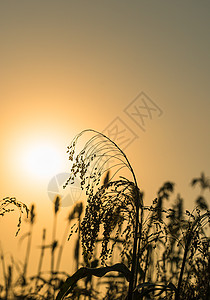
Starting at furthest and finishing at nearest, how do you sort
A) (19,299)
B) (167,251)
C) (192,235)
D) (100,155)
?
1. (19,299)
2. (100,155)
3. (167,251)
4. (192,235)

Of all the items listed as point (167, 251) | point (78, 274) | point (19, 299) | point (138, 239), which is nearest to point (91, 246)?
point (78, 274)

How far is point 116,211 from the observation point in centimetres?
307

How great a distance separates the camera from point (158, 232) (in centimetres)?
305

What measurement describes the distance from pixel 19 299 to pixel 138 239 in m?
1.96

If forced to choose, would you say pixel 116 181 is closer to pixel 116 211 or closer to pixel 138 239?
pixel 116 211

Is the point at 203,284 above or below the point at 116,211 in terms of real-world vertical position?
below

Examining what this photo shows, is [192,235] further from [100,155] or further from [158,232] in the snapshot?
[100,155]

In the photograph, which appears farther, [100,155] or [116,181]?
[100,155]

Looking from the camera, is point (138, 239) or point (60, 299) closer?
point (60, 299)

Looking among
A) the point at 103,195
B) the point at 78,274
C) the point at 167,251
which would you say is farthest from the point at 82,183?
the point at 167,251

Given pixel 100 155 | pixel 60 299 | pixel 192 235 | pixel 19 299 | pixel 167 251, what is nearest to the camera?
pixel 60 299

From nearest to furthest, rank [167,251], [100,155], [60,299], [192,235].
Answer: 1. [60,299]
2. [192,235]
3. [167,251]
4. [100,155]

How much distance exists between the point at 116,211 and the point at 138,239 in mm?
273

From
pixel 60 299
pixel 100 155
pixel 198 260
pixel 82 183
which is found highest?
pixel 100 155
